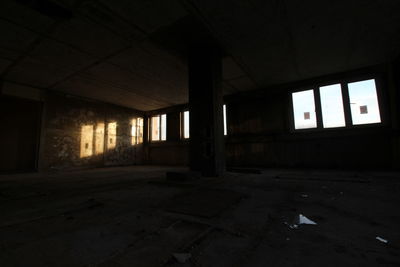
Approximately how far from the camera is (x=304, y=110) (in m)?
6.45

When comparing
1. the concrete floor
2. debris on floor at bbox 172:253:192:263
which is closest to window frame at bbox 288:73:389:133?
the concrete floor

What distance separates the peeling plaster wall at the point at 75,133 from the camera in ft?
22.8

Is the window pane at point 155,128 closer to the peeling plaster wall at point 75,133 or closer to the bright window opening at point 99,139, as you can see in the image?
the peeling plaster wall at point 75,133

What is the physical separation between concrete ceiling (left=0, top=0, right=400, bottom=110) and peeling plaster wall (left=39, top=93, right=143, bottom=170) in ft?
4.04

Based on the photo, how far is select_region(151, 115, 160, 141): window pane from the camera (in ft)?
33.8

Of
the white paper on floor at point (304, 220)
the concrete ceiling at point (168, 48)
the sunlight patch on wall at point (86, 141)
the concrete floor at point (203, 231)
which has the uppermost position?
the concrete ceiling at point (168, 48)

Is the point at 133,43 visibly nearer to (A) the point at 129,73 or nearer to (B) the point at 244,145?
(A) the point at 129,73

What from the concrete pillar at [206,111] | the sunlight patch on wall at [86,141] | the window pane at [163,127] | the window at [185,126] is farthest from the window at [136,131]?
the concrete pillar at [206,111]

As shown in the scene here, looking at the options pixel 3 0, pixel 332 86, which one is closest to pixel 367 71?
pixel 332 86

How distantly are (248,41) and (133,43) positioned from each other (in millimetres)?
2683

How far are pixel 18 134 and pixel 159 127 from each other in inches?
Result: 227

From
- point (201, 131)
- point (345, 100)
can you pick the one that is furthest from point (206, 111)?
point (345, 100)

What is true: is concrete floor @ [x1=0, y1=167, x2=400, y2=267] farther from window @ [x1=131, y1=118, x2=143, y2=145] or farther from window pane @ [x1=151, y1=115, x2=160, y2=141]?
window pane @ [x1=151, y1=115, x2=160, y2=141]

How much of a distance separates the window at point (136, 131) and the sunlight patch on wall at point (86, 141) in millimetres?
2185
